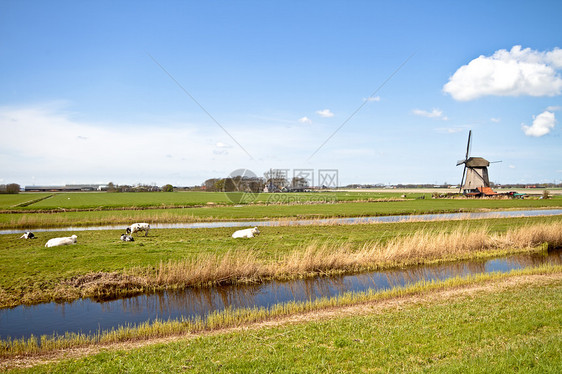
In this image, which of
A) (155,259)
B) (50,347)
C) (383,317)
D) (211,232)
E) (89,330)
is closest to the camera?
(50,347)

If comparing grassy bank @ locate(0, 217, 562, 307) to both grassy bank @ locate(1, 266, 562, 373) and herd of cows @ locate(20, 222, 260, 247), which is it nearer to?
herd of cows @ locate(20, 222, 260, 247)

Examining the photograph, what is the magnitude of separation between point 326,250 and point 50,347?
1420 cm

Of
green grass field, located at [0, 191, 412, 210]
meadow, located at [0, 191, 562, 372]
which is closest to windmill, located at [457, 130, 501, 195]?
green grass field, located at [0, 191, 412, 210]

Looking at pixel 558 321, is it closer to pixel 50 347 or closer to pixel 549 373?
pixel 549 373

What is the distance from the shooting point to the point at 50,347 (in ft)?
32.6

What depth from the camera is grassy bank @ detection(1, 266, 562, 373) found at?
7.51 metres

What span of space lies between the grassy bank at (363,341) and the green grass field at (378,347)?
2 centimetres

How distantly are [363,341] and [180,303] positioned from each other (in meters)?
8.60

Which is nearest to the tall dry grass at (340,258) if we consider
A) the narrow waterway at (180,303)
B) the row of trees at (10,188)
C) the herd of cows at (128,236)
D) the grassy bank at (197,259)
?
the grassy bank at (197,259)

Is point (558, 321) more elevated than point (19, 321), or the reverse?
point (558, 321)

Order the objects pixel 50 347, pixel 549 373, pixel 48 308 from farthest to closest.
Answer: pixel 48 308 < pixel 50 347 < pixel 549 373

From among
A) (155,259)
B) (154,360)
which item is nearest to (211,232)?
(155,259)

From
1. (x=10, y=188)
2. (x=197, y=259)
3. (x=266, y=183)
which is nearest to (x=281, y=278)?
(x=197, y=259)

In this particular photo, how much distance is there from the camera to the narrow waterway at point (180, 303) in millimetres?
12575
